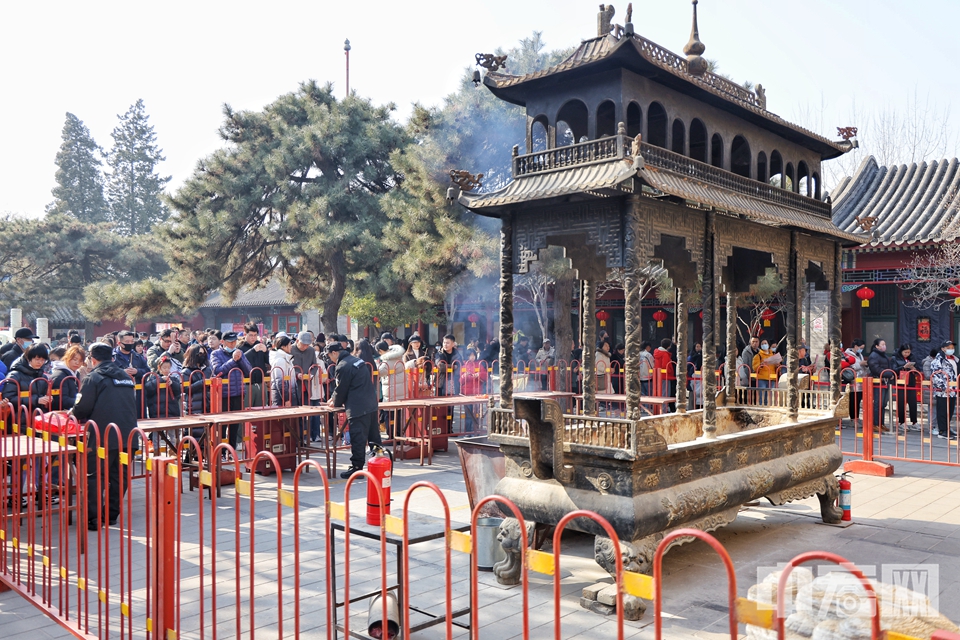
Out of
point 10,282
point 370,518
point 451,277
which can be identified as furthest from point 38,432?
point 10,282

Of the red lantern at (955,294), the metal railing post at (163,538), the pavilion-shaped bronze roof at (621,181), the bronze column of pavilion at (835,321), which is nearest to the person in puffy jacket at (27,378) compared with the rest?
the metal railing post at (163,538)

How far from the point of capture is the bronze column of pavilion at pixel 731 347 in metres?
8.40

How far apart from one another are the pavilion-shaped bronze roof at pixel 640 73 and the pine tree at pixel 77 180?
51198 mm

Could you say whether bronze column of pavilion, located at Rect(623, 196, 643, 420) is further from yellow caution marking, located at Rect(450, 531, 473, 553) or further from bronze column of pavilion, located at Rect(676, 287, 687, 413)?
yellow caution marking, located at Rect(450, 531, 473, 553)

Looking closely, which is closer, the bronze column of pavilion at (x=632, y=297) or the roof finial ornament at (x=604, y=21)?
the bronze column of pavilion at (x=632, y=297)

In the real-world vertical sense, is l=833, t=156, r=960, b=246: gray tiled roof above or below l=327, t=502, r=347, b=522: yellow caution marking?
above

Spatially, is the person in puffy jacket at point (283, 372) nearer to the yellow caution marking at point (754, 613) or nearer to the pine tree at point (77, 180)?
the yellow caution marking at point (754, 613)

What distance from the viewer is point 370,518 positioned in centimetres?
446

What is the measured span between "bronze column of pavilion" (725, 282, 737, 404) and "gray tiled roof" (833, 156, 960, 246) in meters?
8.32

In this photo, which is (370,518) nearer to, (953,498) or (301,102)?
(953,498)

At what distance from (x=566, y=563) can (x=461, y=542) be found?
11.3 ft

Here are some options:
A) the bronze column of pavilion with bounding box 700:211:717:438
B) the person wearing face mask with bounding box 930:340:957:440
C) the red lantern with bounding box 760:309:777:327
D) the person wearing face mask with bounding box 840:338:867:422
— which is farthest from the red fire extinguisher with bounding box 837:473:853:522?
the red lantern with bounding box 760:309:777:327

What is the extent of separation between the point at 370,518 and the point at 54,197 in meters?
55.8

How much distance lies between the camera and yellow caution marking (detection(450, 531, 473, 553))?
3252mm
